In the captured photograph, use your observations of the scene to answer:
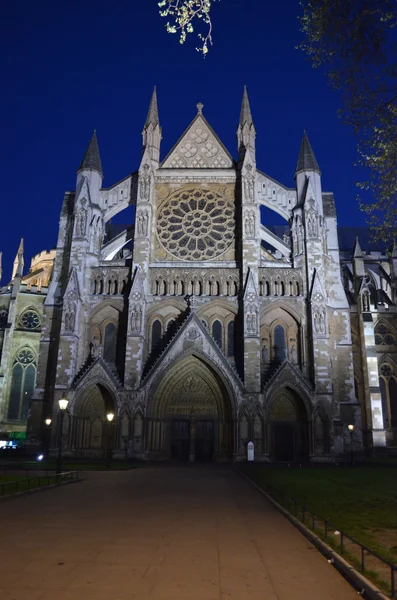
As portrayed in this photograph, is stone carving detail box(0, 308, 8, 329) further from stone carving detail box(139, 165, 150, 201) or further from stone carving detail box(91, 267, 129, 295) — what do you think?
stone carving detail box(139, 165, 150, 201)

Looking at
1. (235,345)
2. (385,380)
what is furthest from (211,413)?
(385,380)

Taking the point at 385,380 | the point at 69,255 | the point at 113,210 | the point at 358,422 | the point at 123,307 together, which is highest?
the point at 113,210

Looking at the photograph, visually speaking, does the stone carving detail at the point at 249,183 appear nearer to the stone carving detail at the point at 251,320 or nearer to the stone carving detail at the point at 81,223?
the stone carving detail at the point at 251,320

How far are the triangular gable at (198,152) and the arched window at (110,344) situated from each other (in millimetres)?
13320

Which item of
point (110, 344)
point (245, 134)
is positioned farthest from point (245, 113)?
point (110, 344)

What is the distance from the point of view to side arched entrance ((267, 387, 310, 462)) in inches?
1256

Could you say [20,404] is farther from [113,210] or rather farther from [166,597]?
[166,597]

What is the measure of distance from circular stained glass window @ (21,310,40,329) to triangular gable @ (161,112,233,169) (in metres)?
18.5

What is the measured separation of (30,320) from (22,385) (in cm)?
614

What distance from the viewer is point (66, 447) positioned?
1217 inches

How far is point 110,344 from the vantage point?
1359 inches

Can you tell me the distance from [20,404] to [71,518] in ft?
115

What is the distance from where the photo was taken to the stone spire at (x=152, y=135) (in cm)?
3768

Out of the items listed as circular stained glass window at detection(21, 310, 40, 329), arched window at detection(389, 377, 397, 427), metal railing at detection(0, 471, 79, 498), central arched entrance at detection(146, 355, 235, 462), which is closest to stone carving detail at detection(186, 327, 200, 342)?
central arched entrance at detection(146, 355, 235, 462)
